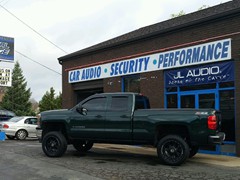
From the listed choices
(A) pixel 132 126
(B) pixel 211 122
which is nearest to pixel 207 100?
(B) pixel 211 122

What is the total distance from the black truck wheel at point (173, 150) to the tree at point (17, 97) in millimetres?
45958

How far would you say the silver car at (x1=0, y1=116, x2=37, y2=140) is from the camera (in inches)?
725

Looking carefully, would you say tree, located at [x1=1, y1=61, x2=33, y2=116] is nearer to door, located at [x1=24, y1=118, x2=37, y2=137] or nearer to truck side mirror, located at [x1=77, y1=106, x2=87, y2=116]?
door, located at [x1=24, y1=118, x2=37, y2=137]

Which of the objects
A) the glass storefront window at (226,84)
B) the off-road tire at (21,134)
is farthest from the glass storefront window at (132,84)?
the off-road tire at (21,134)

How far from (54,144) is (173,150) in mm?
3889

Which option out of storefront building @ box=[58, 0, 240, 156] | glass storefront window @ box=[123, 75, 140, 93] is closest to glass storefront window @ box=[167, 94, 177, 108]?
storefront building @ box=[58, 0, 240, 156]

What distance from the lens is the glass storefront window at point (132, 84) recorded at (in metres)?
15.7

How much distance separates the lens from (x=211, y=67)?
491 inches

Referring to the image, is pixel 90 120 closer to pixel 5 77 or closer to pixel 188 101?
pixel 188 101

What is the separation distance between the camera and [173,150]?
9.35m

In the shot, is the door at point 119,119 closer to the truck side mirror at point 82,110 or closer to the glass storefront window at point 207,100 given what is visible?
the truck side mirror at point 82,110

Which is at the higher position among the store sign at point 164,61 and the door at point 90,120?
the store sign at point 164,61

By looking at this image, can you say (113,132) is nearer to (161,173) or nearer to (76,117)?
(76,117)

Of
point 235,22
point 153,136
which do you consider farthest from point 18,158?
point 235,22
